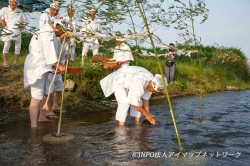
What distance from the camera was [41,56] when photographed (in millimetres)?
5496

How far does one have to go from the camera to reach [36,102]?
5539 millimetres

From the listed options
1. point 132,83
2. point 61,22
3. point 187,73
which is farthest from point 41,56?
point 187,73

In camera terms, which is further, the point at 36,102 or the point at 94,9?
the point at 36,102

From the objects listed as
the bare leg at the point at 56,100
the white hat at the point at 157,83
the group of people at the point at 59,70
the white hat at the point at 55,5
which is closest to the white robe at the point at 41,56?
the group of people at the point at 59,70

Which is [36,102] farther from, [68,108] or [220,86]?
[220,86]

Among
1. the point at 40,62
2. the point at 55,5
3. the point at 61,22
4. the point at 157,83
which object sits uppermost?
the point at 55,5

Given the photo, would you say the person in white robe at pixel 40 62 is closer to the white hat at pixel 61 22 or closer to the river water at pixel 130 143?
the white hat at pixel 61 22

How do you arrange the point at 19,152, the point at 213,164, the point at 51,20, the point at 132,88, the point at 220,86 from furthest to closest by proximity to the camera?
the point at 220,86, the point at 132,88, the point at 51,20, the point at 19,152, the point at 213,164

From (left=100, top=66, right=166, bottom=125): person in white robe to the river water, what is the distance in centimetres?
32

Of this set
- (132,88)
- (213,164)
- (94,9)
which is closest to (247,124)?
(132,88)

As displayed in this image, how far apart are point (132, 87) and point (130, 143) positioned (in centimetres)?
126

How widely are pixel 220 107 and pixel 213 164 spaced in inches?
210

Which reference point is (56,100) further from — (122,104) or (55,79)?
(122,104)

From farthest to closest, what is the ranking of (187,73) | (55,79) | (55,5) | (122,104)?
(187,73)
(55,79)
(122,104)
(55,5)
